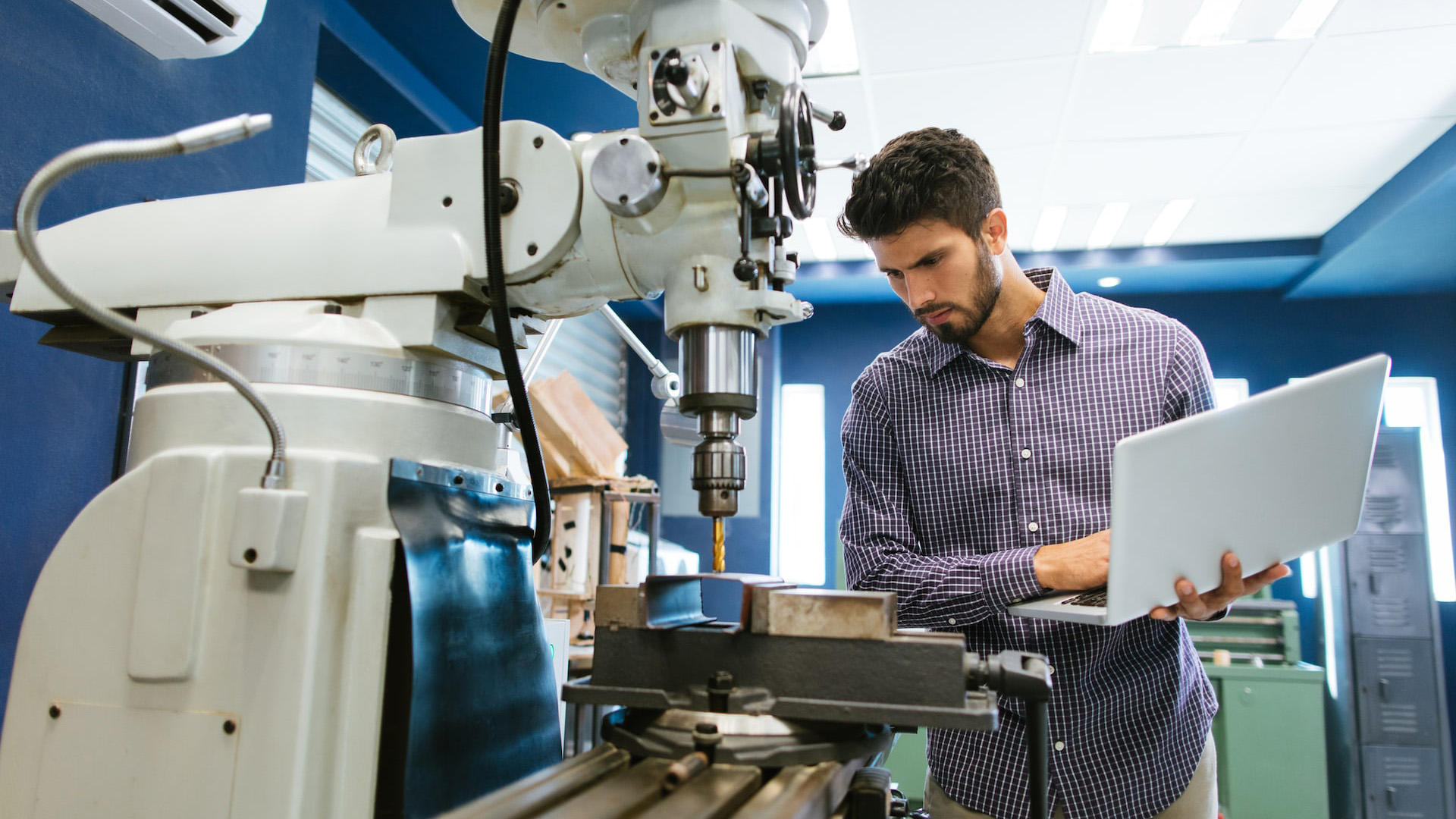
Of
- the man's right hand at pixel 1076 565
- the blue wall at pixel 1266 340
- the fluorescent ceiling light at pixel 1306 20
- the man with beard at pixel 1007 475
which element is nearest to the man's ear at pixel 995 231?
the man with beard at pixel 1007 475

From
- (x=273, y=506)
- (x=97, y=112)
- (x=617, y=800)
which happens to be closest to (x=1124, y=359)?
(x=617, y=800)

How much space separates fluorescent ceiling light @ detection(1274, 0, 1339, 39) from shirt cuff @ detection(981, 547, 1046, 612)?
2.40m

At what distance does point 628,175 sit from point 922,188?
0.70 m

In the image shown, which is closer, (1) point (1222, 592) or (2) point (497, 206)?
(2) point (497, 206)

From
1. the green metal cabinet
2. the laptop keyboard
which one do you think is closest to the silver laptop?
the laptop keyboard

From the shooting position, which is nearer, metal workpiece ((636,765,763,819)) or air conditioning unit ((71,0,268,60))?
metal workpiece ((636,765,763,819))

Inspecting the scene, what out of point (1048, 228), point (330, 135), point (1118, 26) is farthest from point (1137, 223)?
point (330, 135)

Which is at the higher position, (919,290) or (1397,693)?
(919,290)

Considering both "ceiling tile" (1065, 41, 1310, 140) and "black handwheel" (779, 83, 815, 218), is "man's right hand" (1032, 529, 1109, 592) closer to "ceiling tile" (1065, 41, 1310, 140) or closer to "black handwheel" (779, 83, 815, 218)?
"black handwheel" (779, 83, 815, 218)

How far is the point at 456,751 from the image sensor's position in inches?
28.5

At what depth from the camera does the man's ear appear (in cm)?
136

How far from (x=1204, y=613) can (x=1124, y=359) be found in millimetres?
433

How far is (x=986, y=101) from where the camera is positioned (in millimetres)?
3125

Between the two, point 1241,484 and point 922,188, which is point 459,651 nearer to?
point 1241,484
